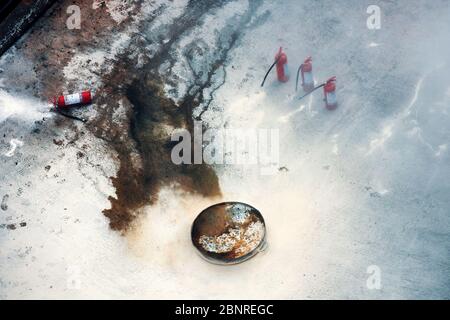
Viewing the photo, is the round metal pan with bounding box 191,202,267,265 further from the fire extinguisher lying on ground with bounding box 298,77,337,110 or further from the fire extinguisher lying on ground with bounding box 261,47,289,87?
the fire extinguisher lying on ground with bounding box 261,47,289,87

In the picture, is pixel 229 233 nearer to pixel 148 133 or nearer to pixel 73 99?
pixel 148 133

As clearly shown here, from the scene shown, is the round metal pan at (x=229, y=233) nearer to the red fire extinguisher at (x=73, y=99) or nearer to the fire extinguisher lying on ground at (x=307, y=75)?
the fire extinguisher lying on ground at (x=307, y=75)

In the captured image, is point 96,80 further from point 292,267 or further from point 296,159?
point 292,267

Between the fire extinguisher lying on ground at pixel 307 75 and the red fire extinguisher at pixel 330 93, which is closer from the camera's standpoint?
the red fire extinguisher at pixel 330 93

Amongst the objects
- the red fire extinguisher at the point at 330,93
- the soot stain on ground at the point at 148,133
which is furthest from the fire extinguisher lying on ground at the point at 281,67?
the soot stain on ground at the point at 148,133

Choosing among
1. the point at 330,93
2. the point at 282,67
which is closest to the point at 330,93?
the point at 330,93

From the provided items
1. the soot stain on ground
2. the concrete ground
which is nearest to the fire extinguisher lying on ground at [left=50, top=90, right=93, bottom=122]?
the concrete ground

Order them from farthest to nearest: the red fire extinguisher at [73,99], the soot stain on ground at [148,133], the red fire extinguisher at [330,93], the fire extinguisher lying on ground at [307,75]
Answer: the fire extinguisher lying on ground at [307,75]
the red fire extinguisher at [73,99]
the red fire extinguisher at [330,93]
the soot stain on ground at [148,133]
